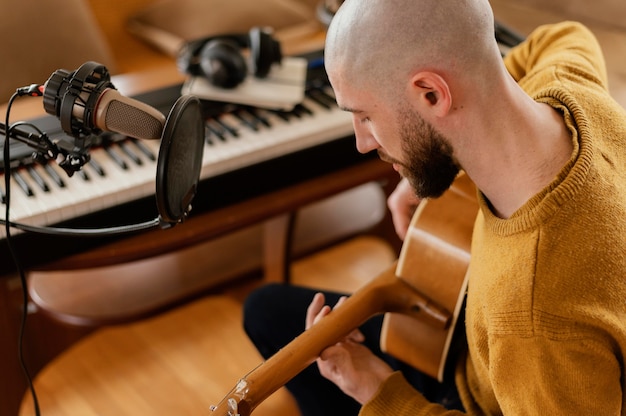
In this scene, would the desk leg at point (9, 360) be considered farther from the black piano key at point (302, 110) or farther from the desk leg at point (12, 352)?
the black piano key at point (302, 110)

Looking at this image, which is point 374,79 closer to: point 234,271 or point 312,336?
point 312,336

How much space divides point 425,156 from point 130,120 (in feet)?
1.27

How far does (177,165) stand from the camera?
3.08ft

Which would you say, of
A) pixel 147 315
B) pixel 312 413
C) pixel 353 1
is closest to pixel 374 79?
pixel 353 1

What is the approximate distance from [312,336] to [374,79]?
39 cm

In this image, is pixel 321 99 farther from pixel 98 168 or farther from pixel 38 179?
pixel 38 179

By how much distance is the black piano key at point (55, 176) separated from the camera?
142 cm

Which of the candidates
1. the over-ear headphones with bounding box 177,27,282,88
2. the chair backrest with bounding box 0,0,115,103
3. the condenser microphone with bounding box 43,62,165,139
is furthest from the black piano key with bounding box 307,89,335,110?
the condenser microphone with bounding box 43,62,165,139

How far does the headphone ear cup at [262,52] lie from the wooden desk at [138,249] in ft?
0.71

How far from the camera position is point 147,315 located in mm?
1667

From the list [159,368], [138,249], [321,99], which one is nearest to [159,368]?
[159,368]

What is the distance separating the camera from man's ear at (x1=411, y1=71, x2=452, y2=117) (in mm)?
910

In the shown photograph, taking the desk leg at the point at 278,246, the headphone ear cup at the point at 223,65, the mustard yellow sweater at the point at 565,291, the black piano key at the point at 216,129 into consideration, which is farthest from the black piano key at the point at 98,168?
the mustard yellow sweater at the point at 565,291

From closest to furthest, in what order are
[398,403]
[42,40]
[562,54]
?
[398,403] < [562,54] < [42,40]
